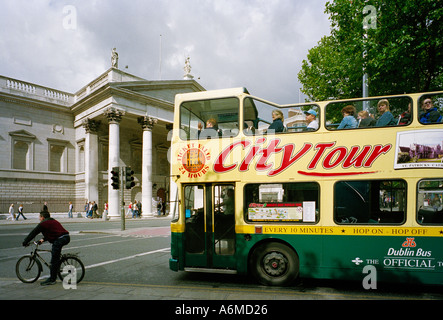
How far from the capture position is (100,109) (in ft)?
103

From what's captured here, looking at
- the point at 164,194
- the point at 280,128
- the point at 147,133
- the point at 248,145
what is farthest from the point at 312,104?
the point at 164,194

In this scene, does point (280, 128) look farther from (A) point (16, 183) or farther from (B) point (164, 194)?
(B) point (164, 194)

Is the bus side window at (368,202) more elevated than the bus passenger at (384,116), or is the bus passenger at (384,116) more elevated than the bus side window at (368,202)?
the bus passenger at (384,116)

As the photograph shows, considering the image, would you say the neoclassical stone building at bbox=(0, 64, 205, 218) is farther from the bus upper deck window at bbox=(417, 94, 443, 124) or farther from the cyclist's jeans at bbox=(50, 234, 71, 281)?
the bus upper deck window at bbox=(417, 94, 443, 124)

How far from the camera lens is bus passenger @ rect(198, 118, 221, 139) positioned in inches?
258

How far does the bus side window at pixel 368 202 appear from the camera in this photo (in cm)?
564

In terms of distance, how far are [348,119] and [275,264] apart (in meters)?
3.18

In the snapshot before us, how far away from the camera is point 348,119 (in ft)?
19.7

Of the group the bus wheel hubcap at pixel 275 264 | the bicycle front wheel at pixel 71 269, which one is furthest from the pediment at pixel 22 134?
the bus wheel hubcap at pixel 275 264

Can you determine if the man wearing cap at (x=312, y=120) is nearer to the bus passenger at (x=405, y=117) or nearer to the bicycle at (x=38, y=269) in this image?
the bus passenger at (x=405, y=117)

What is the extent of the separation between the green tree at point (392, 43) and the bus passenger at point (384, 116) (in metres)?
7.03

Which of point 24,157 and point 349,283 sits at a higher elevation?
point 24,157

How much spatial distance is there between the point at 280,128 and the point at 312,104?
77cm

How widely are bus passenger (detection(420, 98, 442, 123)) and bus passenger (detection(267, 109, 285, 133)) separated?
8.18 ft
